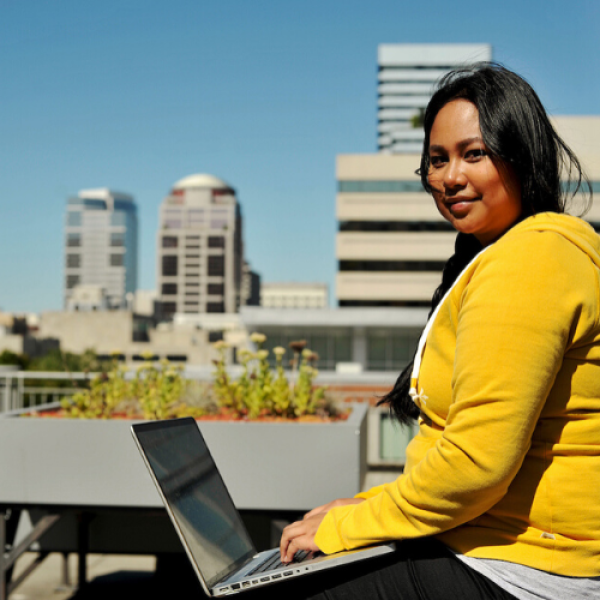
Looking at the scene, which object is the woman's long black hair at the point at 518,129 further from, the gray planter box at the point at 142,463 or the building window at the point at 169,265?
the building window at the point at 169,265

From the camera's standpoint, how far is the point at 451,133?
140 cm

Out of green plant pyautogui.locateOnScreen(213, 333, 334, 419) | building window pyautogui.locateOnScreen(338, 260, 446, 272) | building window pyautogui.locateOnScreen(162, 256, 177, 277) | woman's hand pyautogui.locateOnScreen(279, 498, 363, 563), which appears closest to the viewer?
woman's hand pyautogui.locateOnScreen(279, 498, 363, 563)

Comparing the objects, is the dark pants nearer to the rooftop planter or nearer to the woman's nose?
the woman's nose

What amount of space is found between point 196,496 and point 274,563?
215mm

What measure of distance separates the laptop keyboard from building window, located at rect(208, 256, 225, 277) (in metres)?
161

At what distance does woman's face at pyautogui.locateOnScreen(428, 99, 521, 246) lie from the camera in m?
1.37

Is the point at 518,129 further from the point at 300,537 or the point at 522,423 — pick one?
the point at 300,537

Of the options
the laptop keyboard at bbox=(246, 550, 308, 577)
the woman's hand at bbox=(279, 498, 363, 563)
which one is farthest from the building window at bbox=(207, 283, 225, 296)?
the woman's hand at bbox=(279, 498, 363, 563)

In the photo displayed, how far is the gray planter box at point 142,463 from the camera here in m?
3.88

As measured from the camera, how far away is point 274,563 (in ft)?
4.93

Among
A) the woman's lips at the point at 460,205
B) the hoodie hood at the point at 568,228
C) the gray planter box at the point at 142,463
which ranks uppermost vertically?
the woman's lips at the point at 460,205

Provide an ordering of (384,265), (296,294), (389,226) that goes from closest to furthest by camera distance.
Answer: (389,226)
(384,265)
(296,294)

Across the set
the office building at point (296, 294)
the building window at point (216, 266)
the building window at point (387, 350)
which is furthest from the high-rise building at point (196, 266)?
the building window at point (387, 350)

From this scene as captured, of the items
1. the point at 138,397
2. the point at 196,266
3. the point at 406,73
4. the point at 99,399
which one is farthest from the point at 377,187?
the point at 196,266
